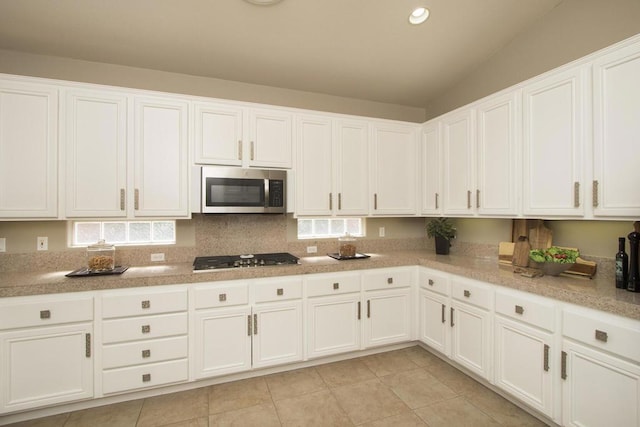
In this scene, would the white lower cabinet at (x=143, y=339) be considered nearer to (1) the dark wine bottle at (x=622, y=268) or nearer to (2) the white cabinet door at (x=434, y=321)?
(2) the white cabinet door at (x=434, y=321)

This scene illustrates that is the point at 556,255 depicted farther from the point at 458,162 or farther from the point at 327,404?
the point at 327,404

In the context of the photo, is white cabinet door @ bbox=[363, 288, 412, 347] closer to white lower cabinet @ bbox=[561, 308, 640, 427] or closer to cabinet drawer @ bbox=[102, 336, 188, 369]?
white lower cabinet @ bbox=[561, 308, 640, 427]

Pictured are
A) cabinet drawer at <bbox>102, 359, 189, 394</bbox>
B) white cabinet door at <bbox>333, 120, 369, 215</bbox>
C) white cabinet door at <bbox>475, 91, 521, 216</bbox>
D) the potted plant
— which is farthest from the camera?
the potted plant

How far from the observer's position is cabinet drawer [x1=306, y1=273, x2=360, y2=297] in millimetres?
2674

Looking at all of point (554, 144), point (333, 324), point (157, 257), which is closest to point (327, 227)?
point (333, 324)

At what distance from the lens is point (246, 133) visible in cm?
275

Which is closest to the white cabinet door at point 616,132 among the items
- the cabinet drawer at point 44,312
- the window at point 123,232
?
the window at point 123,232

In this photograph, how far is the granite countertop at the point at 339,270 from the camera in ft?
5.72

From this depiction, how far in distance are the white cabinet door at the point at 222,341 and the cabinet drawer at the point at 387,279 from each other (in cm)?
112

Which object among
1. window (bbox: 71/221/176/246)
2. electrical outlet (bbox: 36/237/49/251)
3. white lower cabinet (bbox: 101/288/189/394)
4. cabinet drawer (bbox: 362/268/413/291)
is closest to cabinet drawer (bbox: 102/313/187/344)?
white lower cabinet (bbox: 101/288/189/394)

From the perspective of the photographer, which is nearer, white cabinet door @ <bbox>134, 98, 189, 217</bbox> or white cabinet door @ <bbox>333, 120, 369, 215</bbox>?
white cabinet door @ <bbox>134, 98, 189, 217</bbox>

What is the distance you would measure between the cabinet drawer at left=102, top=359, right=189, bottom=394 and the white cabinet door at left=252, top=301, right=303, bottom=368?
56cm

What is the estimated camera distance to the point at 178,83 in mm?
2865

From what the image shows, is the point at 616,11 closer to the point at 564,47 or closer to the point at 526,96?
the point at 564,47
